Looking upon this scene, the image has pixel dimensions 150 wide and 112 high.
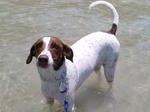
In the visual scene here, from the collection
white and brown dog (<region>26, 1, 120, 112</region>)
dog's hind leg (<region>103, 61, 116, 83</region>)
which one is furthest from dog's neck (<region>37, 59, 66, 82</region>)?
dog's hind leg (<region>103, 61, 116, 83</region>)

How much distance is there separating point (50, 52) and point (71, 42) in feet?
11.7

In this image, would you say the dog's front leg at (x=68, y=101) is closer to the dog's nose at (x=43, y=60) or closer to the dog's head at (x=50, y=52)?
the dog's head at (x=50, y=52)

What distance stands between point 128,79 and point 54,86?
227 centimetres

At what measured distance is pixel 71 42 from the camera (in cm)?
723

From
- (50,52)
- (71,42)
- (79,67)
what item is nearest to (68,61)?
(79,67)

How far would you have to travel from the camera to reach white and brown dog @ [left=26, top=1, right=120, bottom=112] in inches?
147

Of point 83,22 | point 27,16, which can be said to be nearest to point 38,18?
point 27,16

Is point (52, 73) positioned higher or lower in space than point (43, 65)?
lower

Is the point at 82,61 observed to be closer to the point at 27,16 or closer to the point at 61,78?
the point at 61,78

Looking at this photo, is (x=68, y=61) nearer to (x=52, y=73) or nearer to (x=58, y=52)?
(x=52, y=73)

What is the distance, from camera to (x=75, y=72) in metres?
4.29

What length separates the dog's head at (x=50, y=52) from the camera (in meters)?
3.57

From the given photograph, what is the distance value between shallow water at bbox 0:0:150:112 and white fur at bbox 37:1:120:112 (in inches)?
21.1

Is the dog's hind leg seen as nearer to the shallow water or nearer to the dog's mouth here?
the shallow water
